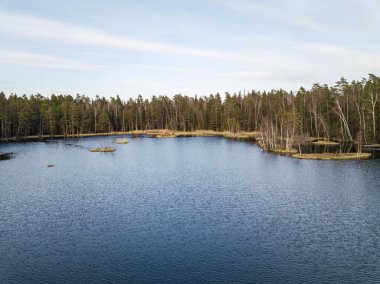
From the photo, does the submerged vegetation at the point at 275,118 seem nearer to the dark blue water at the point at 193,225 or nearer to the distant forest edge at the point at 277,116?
the distant forest edge at the point at 277,116

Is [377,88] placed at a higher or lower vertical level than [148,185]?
higher

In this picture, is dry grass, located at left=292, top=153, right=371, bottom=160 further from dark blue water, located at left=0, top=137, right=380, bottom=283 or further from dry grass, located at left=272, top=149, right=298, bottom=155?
dark blue water, located at left=0, top=137, right=380, bottom=283

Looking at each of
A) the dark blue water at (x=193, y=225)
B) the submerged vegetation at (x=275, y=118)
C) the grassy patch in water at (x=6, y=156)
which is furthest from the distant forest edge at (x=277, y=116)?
the grassy patch in water at (x=6, y=156)

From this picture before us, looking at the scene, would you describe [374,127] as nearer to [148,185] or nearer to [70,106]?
[148,185]

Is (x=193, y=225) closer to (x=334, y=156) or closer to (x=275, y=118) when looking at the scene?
(x=334, y=156)

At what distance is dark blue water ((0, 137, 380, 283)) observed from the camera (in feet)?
104

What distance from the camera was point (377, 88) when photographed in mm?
108375

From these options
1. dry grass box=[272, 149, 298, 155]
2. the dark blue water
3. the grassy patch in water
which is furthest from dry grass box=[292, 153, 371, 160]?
the grassy patch in water

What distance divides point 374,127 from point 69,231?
9422cm

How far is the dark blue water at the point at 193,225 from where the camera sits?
1247 inches

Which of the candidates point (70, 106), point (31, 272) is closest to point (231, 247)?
point (31, 272)

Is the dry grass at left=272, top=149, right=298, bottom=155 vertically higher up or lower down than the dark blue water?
higher up

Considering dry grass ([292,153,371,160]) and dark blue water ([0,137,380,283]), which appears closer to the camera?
dark blue water ([0,137,380,283])

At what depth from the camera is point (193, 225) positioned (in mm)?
42906
